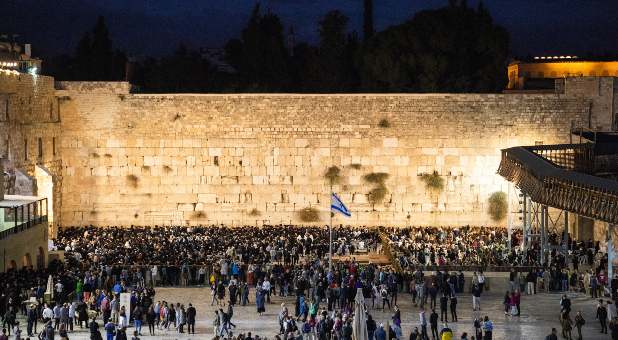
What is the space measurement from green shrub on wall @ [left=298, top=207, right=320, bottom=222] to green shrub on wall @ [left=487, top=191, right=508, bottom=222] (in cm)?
578

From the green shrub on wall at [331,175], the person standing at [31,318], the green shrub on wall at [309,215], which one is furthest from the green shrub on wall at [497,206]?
the person standing at [31,318]

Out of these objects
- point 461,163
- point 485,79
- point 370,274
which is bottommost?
point 370,274

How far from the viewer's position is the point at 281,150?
37.9 m

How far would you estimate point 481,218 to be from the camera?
3750 centimetres

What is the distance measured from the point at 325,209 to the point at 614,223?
15535 millimetres

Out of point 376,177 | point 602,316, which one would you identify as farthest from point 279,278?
point 376,177

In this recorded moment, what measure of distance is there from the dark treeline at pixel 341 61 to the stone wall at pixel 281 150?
7.45 meters

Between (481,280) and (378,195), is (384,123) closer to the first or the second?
(378,195)

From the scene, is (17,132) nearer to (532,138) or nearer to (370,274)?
(370,274)

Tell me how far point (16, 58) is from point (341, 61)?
2269 cm

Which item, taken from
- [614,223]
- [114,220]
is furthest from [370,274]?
[114,220]

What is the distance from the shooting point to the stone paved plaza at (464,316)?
2236 cm

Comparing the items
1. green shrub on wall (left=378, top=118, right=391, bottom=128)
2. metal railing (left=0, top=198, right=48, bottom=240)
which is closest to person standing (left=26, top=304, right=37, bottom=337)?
metal railing (left=0, top=198, right=48, bottom=240)

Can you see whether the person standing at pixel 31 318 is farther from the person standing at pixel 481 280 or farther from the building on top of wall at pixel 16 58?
the building on top of wall at pixel 16 58
